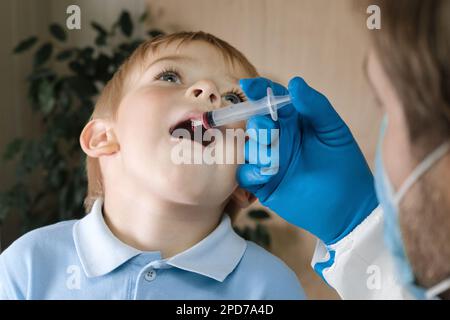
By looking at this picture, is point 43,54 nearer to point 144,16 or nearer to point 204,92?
point 144,16

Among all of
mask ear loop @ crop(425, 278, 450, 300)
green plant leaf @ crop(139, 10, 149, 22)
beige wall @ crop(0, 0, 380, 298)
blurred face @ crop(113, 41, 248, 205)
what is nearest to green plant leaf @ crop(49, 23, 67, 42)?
beige wall @ crop(0, 0, 380, 298)

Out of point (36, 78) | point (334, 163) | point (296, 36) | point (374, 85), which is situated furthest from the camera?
point (36, 78)

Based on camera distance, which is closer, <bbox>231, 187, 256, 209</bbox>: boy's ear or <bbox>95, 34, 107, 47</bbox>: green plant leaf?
<bbox>231, 187, 256, 209</bbox>: boy's ear

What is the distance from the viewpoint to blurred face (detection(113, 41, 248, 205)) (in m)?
0.79

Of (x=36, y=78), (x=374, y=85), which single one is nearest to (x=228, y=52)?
(x=374, y=85)

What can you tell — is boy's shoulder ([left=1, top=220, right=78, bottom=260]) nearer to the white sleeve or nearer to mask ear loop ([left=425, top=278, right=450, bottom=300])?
the white sleeve

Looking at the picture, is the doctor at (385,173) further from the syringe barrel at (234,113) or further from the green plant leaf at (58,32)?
the green plant leaf at (58,32)

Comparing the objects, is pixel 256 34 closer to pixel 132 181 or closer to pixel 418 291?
pixel 132 181

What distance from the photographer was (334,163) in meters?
0.84

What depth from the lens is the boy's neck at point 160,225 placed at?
0.82m

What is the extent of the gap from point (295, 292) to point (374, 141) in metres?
0.24

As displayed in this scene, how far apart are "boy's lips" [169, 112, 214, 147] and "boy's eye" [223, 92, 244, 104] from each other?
59mm

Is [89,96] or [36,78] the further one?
[89,96]

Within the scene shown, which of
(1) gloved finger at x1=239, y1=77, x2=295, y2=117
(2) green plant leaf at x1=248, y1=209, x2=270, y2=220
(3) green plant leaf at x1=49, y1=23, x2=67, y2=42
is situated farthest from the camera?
(2) green plant leaf at x1=248, y1=209, x2=270, y2=220
